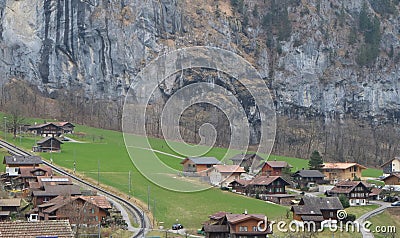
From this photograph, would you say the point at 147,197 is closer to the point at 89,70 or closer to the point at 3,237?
the point at 3,237

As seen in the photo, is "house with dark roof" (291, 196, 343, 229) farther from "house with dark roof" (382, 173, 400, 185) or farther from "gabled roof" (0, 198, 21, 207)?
"house with dark roof" (382, 173, 400, 185)

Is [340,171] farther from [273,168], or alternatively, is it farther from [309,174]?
[273,168]

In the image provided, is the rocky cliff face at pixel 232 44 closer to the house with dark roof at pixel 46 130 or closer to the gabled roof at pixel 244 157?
the house with dark roof at pixel 46 130

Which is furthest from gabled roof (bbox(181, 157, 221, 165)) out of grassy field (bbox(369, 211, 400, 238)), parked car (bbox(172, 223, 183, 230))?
parked car (bbox(172, 223, 183, 230))

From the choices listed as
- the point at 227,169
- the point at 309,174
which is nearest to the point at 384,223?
the point at 309,174

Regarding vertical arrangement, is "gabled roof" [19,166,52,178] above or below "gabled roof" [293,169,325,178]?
above

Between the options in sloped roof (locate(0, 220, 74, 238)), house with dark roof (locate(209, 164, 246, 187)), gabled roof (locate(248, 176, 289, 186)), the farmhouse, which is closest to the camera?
sloped roof (locate(0, 220, 74, 238))

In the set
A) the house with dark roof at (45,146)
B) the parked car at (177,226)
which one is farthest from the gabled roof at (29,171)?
the parked car at (177,226)

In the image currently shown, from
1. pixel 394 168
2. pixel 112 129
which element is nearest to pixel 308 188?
pixel 394 168

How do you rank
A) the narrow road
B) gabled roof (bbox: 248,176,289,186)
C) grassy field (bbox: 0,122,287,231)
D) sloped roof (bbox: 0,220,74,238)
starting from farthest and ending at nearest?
gabled roof (bbox: 248,176,289,186), grassy field (bbox: 0,122,287,231), the narrow road, sloped roof (bbox: 0,220,74,238)
